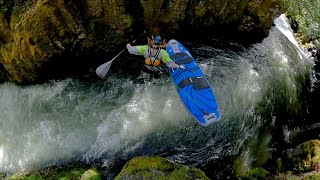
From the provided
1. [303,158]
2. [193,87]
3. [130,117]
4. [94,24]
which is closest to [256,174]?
[303,158]

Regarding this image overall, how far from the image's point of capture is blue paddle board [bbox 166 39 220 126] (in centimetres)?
929

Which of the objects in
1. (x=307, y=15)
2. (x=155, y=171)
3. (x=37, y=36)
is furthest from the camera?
(x=307, y=15)

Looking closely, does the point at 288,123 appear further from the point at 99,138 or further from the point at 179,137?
the point at 99,138

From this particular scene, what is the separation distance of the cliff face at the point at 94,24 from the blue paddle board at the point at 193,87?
0.88 meters

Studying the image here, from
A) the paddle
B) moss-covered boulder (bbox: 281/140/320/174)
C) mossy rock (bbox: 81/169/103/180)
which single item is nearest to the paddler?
the paddle

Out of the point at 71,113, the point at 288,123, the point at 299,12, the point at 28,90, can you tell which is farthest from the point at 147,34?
the point at 299,12

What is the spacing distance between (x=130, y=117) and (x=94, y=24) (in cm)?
288

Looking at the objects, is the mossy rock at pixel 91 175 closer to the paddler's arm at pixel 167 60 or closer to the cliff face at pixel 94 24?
the cliff face at pixel 94 24

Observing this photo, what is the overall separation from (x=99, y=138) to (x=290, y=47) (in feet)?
25.2

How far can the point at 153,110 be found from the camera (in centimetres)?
993

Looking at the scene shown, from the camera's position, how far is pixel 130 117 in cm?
973

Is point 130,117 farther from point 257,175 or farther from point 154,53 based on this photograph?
point 257,175

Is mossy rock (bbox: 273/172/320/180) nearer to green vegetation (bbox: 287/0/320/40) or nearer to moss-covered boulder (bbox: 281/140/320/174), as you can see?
moss-covered boulder (bbox: 281/140/320/174)

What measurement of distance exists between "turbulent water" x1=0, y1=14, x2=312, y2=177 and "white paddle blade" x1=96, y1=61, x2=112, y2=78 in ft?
1.83
